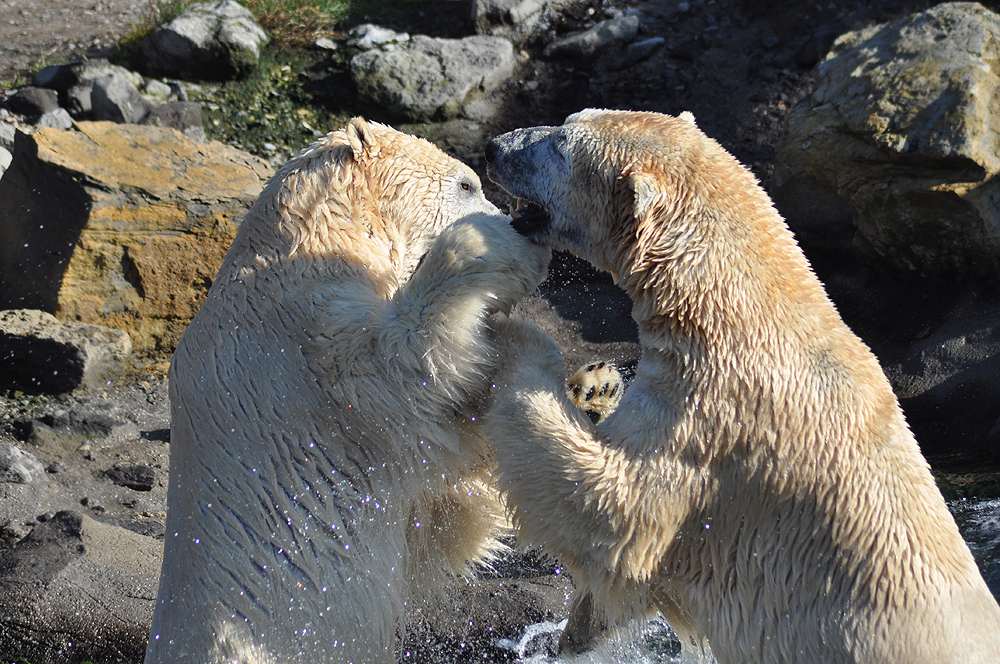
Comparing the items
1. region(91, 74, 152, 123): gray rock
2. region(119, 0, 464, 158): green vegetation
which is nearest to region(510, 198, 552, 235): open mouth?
region(119, 0, 464, 158): green vegetation

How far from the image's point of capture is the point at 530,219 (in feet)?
9.41

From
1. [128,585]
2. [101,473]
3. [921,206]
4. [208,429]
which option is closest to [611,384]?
[208,429]

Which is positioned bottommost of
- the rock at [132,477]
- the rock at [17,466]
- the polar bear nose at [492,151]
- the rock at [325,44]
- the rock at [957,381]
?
the rock at [132,477]

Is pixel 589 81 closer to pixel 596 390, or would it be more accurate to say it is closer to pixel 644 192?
pixel 596 390

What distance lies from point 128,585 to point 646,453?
94.5 inches

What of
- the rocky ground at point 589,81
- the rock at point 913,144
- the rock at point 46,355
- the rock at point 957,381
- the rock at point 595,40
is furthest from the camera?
the rock at point 595,40

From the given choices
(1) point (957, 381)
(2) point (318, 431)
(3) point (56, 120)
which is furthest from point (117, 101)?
(1) point (957, 381)

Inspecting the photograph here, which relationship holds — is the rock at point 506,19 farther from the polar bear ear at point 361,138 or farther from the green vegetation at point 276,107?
the polar bear ear at point 361,138

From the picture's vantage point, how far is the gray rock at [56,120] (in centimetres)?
790

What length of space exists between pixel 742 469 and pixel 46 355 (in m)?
4.70

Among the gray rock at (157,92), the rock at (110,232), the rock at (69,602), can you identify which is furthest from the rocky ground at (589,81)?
the rock at (69,602)

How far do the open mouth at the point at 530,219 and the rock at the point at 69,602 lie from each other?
7.36 ft

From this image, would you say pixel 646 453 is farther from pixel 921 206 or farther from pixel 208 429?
pixel 921 206

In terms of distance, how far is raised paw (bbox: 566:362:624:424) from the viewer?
3.25 metres
